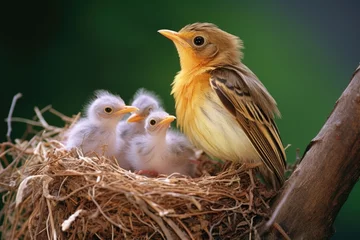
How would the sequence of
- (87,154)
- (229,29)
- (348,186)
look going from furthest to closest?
(229,29)
(87,154)
(348,186)

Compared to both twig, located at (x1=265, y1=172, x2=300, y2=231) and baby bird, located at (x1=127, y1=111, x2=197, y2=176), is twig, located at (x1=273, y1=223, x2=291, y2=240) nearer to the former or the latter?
twig, located at (x1=265, y1=172, x2=300, y2=231)

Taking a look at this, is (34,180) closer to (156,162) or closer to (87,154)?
(87,154)

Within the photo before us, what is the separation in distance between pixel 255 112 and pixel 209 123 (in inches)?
9.7

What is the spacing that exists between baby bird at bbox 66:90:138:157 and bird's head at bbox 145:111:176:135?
0.45 feet

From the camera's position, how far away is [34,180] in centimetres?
278

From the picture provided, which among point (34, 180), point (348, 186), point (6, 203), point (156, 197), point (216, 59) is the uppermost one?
point (216, 59)

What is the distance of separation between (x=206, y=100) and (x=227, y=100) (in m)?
0.12

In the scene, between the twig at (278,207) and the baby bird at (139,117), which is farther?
the baby bird at (139,117)

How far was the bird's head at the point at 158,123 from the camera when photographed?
310 cm

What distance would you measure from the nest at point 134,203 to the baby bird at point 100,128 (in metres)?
0.30

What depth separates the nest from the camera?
7.68ft

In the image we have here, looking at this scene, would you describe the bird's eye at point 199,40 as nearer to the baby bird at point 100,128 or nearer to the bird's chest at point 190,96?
the bird's chest at point 190,96

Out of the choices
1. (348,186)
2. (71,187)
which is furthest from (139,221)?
(348,186)

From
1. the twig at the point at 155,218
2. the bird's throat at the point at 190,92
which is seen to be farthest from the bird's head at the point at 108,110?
the twig at the point at 155,218
